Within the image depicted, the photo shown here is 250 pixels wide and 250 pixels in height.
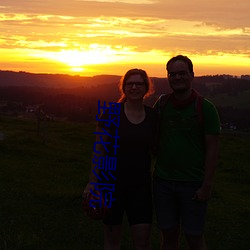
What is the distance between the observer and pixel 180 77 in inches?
189

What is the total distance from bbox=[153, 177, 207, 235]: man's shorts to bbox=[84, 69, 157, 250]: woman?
146mm

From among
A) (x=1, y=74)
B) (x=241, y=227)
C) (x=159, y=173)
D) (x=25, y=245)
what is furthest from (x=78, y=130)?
(x=1, y=74)

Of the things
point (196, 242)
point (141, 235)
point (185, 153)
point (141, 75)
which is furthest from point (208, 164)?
point (141, 75)

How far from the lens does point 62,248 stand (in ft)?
23.5

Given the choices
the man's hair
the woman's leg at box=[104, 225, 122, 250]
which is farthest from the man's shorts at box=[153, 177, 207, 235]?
the man's hair

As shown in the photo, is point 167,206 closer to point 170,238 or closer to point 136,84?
point 170,238

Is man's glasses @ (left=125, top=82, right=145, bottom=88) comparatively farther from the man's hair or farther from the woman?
the man's hair

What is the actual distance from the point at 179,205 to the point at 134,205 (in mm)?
511

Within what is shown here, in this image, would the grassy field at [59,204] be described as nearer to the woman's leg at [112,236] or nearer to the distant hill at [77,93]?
the woman's leg at [112,236]

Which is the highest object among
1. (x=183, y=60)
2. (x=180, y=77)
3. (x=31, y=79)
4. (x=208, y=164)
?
(x=31, y=79)

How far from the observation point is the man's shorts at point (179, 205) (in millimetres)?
4934

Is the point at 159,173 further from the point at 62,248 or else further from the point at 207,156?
the point at 62,248

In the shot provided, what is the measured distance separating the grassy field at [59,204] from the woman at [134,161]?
2.56m

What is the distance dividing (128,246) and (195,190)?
9.60 feet
